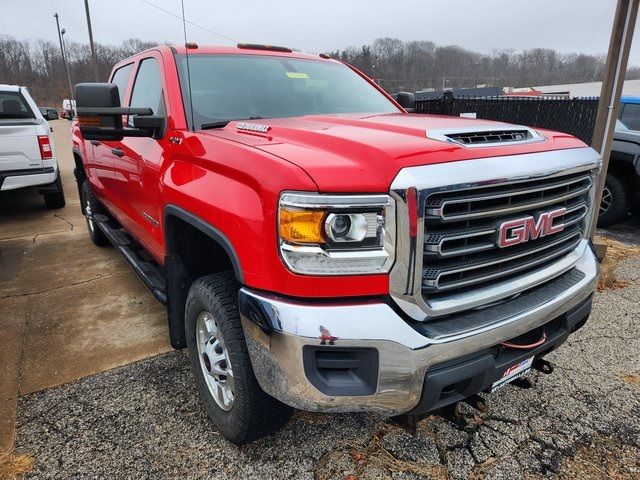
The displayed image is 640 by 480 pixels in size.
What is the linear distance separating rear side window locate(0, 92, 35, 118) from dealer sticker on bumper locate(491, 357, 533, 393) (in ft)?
26.0

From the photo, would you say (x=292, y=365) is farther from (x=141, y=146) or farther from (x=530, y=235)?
(x=141, y=146)

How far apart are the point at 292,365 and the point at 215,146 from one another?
1094mm

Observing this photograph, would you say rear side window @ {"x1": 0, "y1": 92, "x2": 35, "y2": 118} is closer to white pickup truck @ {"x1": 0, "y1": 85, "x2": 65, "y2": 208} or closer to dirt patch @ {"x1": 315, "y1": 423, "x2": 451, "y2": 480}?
white pickup truck @ {"x1": 0, "y1": 85, "x2": 65, "y2": 208}

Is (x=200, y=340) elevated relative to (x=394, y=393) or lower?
lower

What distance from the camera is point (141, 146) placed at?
3.10 m

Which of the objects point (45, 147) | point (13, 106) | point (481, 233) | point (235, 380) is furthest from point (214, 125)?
point (13, 106)

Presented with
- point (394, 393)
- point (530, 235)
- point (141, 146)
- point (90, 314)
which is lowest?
point (90, 314)

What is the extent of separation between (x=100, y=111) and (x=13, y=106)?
6.13 m

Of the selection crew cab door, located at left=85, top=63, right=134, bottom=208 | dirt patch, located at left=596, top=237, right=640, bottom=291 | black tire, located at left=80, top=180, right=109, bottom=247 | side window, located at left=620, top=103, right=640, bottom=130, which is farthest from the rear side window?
side window, located at left=620, top=103, right=640, bottom=130

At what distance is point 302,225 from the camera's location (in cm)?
167

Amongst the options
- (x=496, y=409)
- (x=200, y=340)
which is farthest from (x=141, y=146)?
(x=496, y=409)

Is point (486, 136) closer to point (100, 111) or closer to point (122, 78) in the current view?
point (100, 111)

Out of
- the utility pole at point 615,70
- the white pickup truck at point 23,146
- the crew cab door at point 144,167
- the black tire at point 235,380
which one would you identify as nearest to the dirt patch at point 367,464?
the black tire at point 235,380

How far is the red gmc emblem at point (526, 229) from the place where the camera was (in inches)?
74.1
